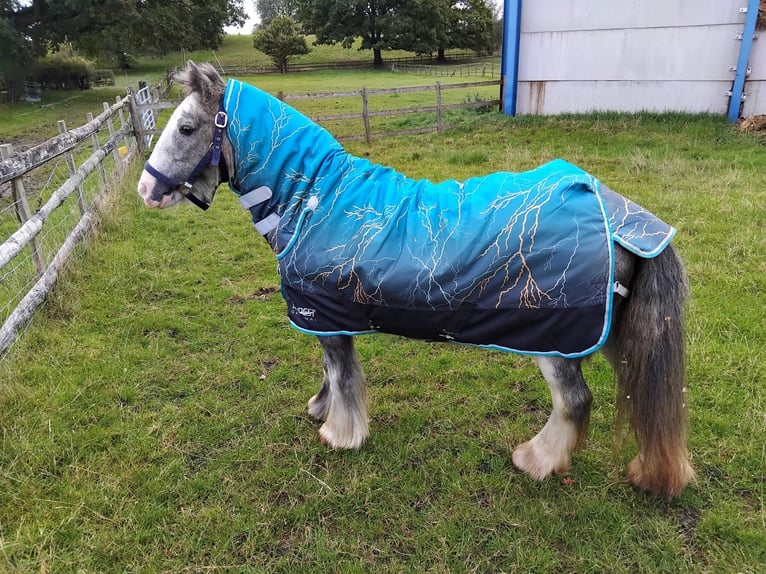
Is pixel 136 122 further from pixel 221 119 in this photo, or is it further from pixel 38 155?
pixel 221 119

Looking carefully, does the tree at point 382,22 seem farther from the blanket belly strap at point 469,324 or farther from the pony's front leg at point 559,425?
the pony's front leg at point 559,425

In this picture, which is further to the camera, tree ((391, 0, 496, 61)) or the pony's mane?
tree ((391, 0, 496, 61))

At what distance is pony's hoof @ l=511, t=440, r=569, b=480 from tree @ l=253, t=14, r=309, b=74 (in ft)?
152

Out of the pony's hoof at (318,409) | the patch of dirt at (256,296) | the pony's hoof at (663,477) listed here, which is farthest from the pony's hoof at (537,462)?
the patch of dirt at (256,296)

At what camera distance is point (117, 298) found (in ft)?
15.9

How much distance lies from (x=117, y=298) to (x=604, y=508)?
4379 millimetres

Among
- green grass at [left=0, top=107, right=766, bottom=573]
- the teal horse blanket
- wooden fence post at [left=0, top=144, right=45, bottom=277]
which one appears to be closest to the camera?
the teal horse blanket

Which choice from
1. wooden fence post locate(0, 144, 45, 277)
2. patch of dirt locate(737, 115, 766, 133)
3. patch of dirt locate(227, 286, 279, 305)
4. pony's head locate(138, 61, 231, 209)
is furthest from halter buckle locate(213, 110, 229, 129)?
patch of dirt locate(737, 115, 766, 133)

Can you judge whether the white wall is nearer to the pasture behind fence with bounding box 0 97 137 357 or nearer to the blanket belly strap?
the pasture behind fence with bounding box 0 97 137 357

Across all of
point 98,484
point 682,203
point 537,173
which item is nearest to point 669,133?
point 682,203

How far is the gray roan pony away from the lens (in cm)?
223

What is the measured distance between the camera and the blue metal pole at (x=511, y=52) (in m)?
12.3

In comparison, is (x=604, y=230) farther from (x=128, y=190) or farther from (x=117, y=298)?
(x=128, y=190)

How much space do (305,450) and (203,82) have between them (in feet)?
6.89
